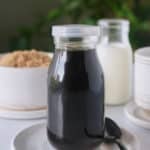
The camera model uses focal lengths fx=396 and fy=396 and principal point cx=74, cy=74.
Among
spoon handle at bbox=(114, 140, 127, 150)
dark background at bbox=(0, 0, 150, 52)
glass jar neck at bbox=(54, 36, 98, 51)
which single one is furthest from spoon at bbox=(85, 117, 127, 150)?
dark background at bbox=(0, 0, 150, 52)

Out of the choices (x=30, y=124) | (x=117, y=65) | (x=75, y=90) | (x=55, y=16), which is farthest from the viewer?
(x=55, y=16)

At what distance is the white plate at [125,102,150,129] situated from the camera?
735 mm

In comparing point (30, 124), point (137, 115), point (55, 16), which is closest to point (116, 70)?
point (137, 115)

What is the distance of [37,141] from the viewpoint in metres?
0.66

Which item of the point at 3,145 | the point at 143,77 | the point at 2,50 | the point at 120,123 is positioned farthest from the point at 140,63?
the point at 2,50

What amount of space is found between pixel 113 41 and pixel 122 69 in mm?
71

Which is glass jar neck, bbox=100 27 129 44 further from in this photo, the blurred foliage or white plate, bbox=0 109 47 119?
the blurred foliage

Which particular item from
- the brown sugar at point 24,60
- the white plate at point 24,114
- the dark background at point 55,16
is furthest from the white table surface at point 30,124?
the dark background at point 55,16

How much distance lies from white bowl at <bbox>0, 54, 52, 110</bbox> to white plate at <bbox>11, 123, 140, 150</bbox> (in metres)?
0.09

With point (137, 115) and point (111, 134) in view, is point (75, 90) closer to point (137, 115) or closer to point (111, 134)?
point (111, 134)

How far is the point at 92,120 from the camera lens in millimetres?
612

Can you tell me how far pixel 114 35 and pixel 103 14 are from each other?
3.51ft

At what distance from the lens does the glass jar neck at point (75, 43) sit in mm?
602

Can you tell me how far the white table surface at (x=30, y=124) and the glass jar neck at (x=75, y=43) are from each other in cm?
19
